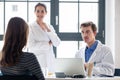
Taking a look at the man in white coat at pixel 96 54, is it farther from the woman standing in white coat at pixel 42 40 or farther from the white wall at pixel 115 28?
the white wall at pixel 115 28

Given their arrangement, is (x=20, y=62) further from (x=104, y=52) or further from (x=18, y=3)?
(x=18, y=3)

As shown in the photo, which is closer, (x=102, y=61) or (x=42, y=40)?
(x=102, y=61)

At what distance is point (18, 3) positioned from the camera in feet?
15.3

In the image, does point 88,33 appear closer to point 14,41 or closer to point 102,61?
point 102,61

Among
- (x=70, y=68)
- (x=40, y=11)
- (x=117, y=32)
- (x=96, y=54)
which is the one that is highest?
(x=40, y=11)

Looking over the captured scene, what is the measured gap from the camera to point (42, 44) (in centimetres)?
379

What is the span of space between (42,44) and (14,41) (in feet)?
5.85

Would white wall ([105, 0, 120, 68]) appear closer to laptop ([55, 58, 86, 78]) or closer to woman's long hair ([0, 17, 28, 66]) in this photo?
laptop ([55, 58, 86, 78])

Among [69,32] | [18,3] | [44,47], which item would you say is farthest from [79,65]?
[18,3]

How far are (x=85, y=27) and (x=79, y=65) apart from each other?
0.58 meters

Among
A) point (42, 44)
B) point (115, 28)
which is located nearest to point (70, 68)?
point (42, 44)

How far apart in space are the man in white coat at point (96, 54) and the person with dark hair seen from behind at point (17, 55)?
97 cm

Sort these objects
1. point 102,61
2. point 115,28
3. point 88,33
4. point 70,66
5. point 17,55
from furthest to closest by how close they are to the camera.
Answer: point 115,28 < point 88,33 < point 102,61 < point 70,66 < point 17,55

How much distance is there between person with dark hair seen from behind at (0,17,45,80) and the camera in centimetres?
199
